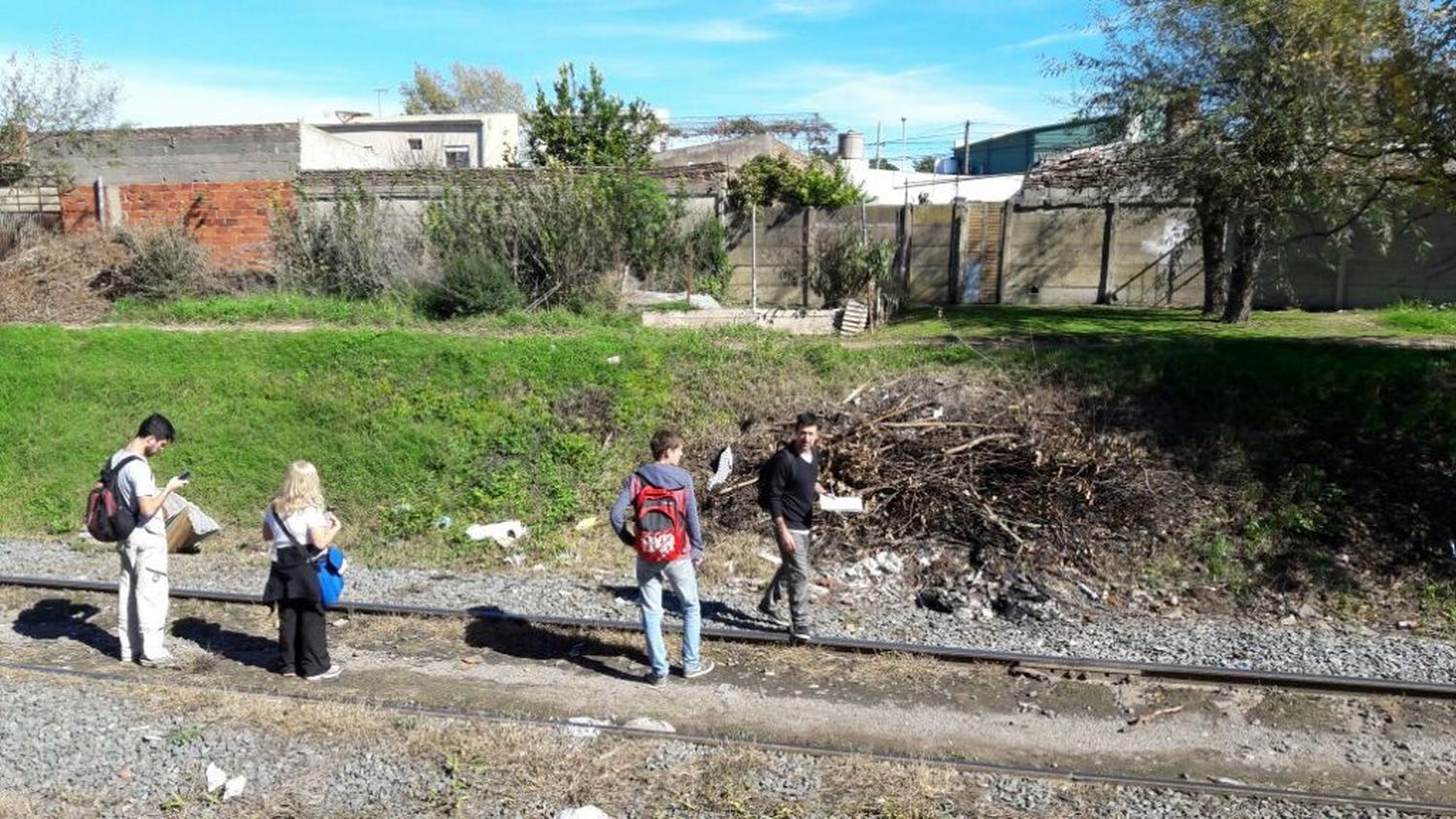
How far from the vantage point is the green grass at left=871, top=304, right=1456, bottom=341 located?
44.9 ft

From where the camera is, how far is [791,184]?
22031 mm

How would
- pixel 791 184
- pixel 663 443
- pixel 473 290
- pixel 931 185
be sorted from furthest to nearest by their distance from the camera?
pixel 931 185, pixel 791 184, pixel 473 290, pixel 663 443

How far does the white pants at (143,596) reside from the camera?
24.7 ft

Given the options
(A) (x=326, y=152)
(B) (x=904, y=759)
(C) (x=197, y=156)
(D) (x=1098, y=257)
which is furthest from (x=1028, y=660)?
(C) (x=197, y=156)

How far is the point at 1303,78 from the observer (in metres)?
11.8

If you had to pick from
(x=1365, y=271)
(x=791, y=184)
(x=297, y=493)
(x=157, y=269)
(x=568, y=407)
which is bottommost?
(x=568, y=407)

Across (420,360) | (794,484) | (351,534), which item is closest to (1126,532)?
(794,484)

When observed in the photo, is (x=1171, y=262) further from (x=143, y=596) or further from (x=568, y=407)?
(x=143, y=596)

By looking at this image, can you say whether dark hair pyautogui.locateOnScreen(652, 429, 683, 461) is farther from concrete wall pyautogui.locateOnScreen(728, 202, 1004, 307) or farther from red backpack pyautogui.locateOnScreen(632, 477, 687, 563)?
concrete wall pyautogui.locateOnScreen(728, 202, 1004, 307)

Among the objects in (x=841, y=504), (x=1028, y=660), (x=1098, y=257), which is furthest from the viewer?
(x=1098, y=257)

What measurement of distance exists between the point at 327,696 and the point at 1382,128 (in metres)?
10.9

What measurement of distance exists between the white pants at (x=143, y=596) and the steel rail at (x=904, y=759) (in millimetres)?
427

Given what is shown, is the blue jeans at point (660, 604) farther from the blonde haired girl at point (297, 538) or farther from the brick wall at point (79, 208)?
the brick wall at point (79, 208)

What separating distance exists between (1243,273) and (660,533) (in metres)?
10.9
